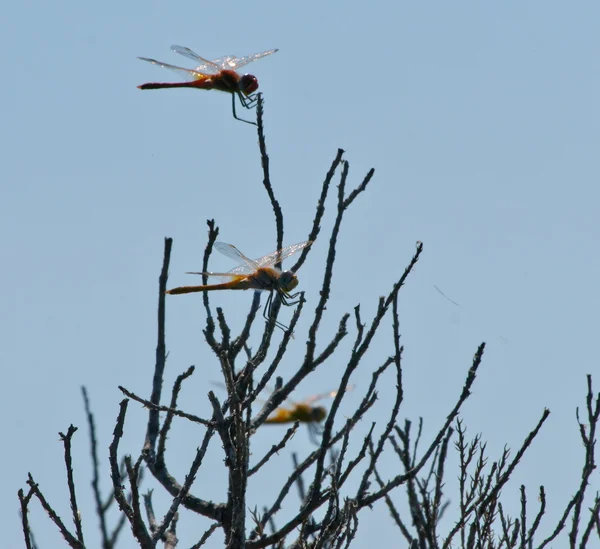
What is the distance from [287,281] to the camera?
5.06m

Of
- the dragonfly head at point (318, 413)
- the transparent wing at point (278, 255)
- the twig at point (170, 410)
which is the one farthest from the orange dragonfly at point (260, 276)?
the dragonfly head at point (318, 413)

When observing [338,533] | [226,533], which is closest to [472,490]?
[338,533]

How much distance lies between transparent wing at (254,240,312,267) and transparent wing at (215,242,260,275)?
0.04 m

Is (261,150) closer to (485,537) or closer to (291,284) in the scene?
(291,284)

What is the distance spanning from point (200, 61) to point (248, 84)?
68 cm

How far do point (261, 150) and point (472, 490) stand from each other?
7.19ft

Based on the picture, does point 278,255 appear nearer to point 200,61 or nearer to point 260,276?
point 260,276

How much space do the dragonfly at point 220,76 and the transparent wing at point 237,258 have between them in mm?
1449

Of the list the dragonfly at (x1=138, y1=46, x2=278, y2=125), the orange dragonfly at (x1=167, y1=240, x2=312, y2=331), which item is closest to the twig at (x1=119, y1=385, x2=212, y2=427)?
the orange dragonfly at (x1=167, y1=240, x2=312, y2=331)

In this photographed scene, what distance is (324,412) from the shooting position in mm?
7867

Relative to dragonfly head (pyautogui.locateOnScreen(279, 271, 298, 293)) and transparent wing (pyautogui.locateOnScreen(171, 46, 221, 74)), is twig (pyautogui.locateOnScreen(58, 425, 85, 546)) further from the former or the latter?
transparent wing (pyautogui.locateOnScreen(171, 46, 221, 74))

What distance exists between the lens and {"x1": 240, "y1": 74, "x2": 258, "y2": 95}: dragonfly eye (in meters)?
6.73

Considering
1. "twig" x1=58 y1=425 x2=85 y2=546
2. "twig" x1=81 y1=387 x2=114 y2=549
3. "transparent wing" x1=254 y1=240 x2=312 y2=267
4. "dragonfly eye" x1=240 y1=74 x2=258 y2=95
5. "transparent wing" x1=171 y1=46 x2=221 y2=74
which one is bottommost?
"twig" x1=58 y1=425 x2=85 y2=546

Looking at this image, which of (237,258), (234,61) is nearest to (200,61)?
(234,61)
